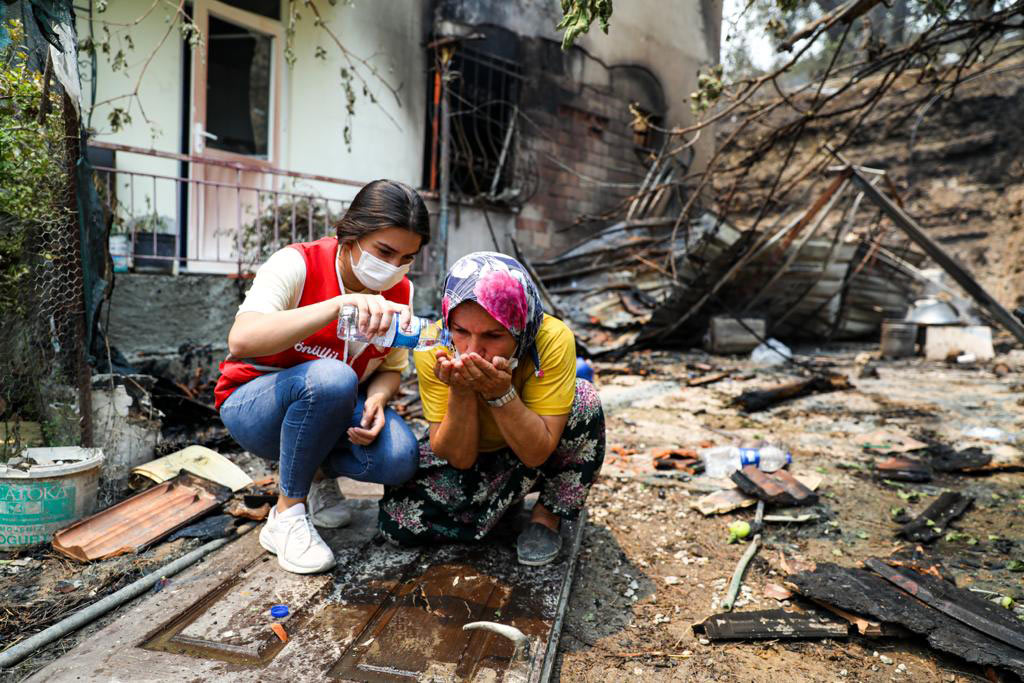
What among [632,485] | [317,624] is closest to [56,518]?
[317,624]

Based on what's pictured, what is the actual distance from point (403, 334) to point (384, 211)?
434 millimetres

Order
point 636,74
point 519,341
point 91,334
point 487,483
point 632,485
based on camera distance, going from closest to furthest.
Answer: point 519,341, point 487,483, point 91,334, point 632,485, point 636,74

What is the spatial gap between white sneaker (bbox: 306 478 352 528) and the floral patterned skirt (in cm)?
27

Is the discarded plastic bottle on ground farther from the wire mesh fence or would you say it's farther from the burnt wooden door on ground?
the wire mesh fence

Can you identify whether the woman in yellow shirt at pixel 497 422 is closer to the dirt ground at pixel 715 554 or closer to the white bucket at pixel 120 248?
the dirt ground at pixel 715 554

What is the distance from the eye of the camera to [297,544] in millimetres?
2318

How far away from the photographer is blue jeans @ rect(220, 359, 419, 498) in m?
2.26

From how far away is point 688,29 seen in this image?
1146cm

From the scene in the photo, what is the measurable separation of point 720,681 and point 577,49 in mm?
9867

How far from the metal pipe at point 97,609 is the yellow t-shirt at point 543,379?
108 centimetres

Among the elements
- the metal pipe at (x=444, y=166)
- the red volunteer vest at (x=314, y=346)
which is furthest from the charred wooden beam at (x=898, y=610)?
the metal pipe at (x=444, y=166)

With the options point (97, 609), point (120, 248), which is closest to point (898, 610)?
point (97, 609)

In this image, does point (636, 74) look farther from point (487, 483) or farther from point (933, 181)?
point (487, 483)

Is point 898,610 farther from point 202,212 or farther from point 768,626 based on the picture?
point 202,212
